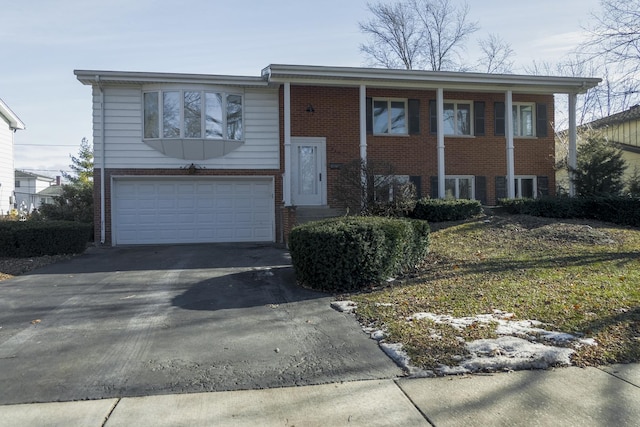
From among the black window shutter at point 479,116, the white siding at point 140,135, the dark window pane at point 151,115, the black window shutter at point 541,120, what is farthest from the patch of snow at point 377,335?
the black window shutter at point 541,120

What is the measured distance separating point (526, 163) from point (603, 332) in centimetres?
1379

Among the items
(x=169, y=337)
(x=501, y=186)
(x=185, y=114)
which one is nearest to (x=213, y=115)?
(x=185, y=114)

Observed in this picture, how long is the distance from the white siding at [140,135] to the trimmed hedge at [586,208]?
8.17 m

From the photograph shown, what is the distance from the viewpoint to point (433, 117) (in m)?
17.5

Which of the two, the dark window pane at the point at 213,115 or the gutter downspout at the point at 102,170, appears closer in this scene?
the gutter downspout at the point at 102,170

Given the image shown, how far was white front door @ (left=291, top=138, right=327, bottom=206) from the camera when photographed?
1650 cm

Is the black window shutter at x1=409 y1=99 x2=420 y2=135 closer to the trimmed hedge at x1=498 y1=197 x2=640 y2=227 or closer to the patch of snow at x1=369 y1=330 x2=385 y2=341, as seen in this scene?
the trimmed hedge at x1=498 y1=197 x2=640 y2=227

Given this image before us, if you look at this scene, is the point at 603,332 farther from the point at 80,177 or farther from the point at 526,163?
the point at 80,177

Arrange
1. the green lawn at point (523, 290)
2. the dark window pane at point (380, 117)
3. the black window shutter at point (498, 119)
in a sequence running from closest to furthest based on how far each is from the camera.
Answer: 1. the green lawn at point (523, 290)
2. the dark window pane at point (380, 117)
3. the black window shutter at point (498, 119)

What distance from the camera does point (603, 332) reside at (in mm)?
5516

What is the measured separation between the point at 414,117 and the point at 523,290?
11.0 metres

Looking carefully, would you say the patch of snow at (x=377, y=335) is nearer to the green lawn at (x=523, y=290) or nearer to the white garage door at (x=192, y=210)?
the green lawn at (x=523, y=290)

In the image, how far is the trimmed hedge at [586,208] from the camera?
558 inches

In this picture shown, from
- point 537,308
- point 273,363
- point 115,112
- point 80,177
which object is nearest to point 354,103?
point 115,112
